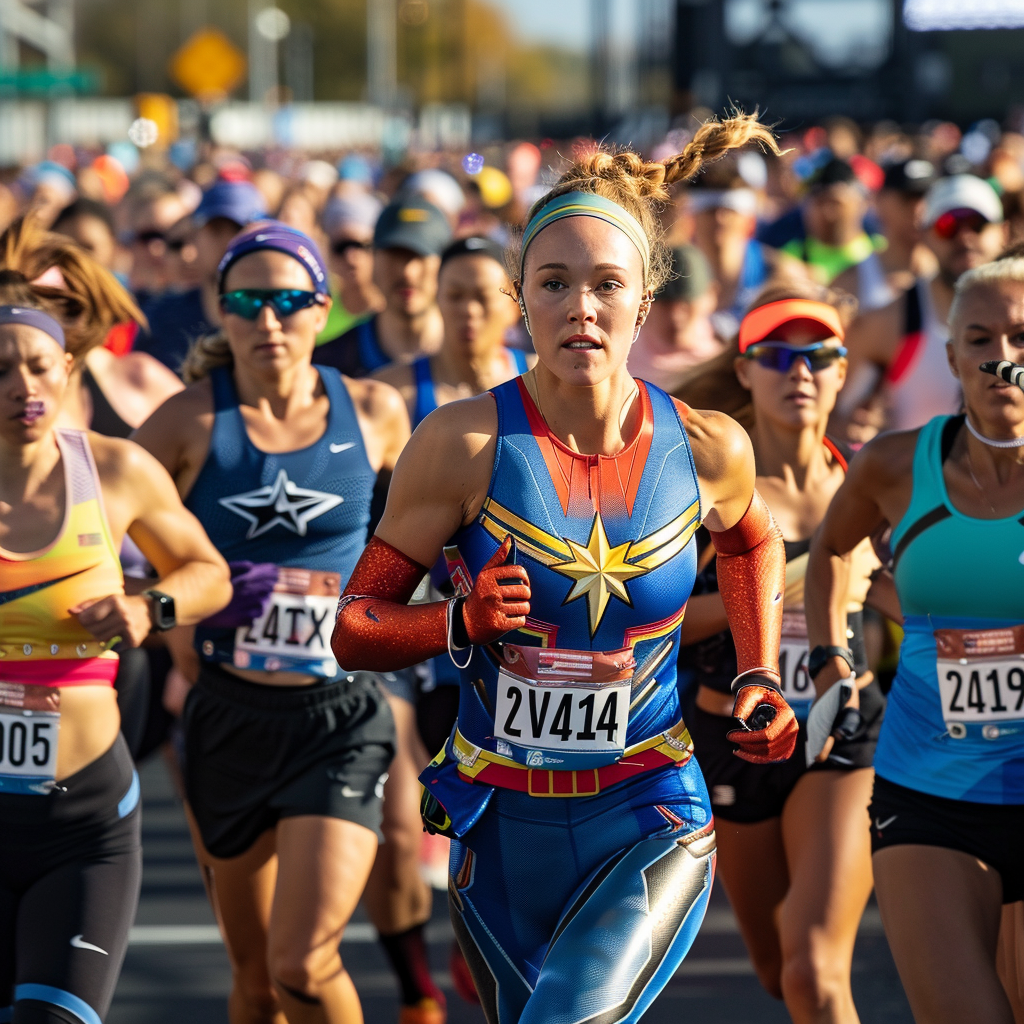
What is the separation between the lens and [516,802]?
3.26 metres

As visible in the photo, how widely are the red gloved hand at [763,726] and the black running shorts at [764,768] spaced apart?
3.90ft

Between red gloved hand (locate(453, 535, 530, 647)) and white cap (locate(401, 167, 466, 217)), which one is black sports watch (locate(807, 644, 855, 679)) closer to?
red gloved hand (locate(453, 535, 530, 647))

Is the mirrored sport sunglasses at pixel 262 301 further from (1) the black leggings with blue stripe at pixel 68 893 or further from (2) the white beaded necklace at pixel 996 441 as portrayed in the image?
(2) the white beaded necklace at pixel 996 441

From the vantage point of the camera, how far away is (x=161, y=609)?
12.8 feet

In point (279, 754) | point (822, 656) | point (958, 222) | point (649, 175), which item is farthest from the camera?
point (958, 222)

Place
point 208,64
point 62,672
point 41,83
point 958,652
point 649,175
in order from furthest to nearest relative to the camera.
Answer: point 41,83 < point 208,64 < point 62,672 < point 958,652 < point 649,175

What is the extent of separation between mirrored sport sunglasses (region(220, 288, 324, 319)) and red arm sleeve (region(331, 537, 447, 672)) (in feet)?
5.55

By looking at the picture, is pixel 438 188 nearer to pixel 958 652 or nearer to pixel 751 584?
pixel 958 652

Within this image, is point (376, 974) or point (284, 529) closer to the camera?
point (284, 529)

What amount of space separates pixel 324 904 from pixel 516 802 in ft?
3.83

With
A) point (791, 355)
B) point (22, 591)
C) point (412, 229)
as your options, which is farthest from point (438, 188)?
point (22, 591)

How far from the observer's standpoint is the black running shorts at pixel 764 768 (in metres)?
4.45

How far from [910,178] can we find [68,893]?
580 cm

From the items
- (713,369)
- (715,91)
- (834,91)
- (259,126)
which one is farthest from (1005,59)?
(713,369)
